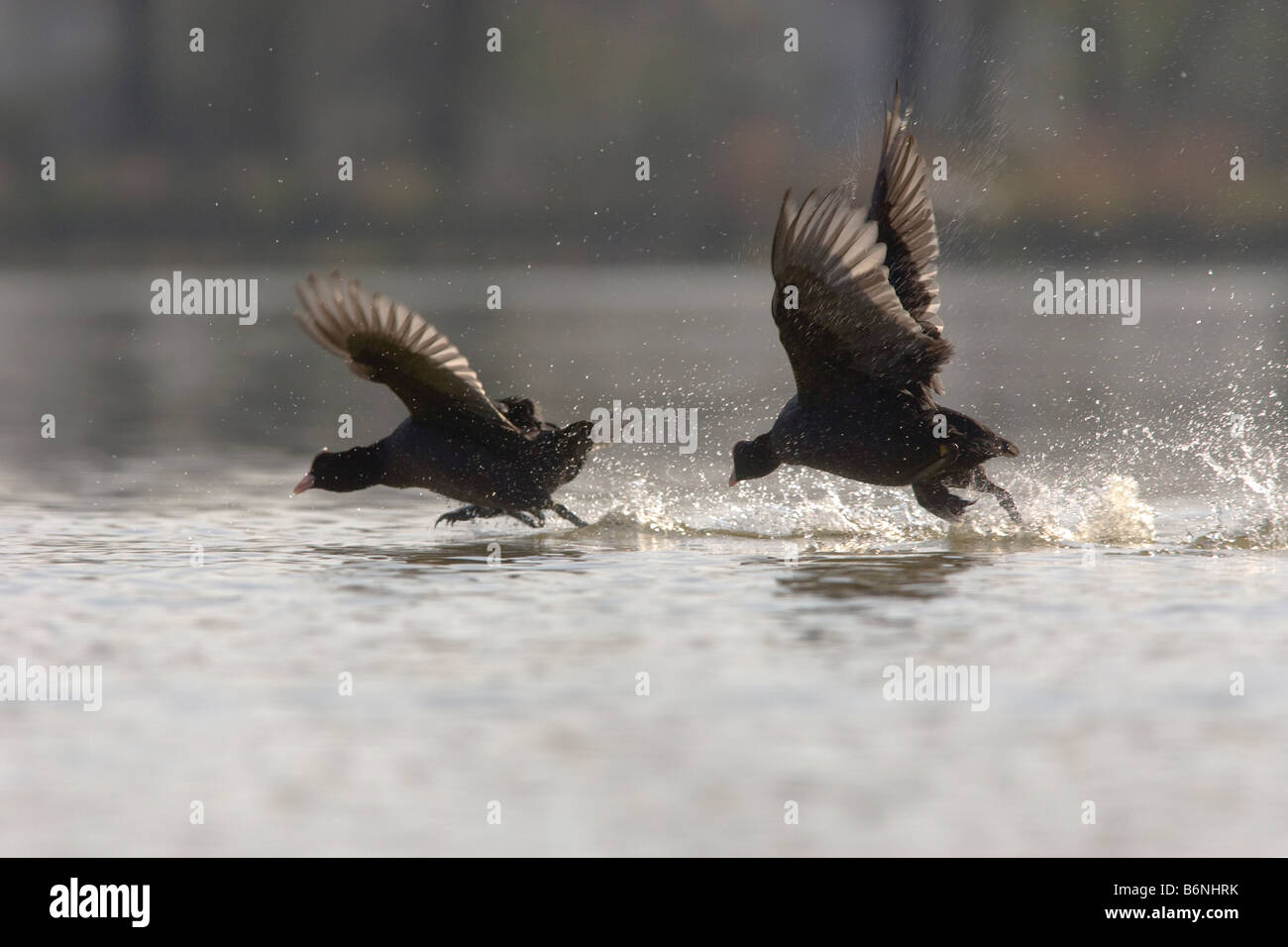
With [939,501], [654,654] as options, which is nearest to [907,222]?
[939,501]

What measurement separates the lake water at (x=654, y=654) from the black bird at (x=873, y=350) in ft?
1.32

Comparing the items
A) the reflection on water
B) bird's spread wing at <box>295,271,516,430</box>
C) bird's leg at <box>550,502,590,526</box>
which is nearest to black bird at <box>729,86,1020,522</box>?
the reflection on water

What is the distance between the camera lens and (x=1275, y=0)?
4922 cm

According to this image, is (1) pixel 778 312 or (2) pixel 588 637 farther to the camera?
(1) pixel 778 312

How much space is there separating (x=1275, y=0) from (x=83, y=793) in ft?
162

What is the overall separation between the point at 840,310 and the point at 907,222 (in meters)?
1.54

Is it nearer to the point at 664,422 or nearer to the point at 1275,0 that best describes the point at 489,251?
the point at 1275,0

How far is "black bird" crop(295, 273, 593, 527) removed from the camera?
9242mm

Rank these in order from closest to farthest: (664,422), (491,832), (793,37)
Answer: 1. (491,832)
2. (793,37)
3. (664,422)

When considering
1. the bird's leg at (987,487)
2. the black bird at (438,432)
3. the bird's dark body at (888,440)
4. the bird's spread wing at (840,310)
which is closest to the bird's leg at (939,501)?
the bird's dark body at (888,440)

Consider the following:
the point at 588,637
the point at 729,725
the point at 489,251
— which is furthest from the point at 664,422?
the point at 489,251

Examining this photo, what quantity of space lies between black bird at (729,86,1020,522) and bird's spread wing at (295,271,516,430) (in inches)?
57.4

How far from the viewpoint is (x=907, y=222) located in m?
10.2

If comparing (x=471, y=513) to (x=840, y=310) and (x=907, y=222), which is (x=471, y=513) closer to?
(x=840, y=310)
